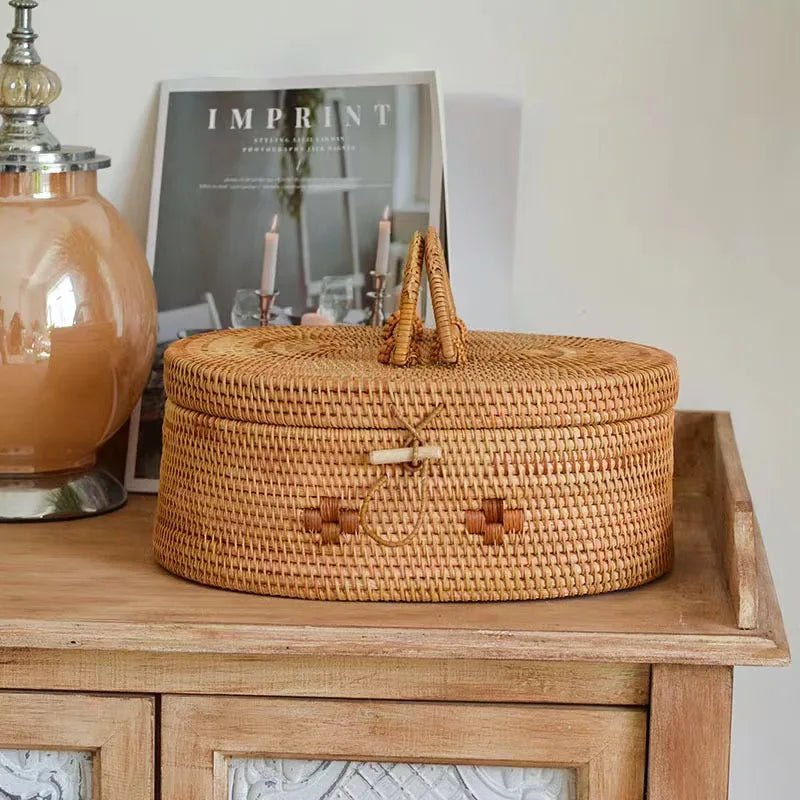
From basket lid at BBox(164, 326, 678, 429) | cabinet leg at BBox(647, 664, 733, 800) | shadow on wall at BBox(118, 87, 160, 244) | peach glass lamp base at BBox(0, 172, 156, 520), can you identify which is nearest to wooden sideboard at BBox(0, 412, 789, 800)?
cabinet leg at BBox(647, 664, 733, 800)

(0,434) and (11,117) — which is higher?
(11,117)

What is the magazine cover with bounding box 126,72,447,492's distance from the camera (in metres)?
1.18

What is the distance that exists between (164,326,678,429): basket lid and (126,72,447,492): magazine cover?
235 millimetres

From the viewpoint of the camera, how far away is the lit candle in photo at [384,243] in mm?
1177

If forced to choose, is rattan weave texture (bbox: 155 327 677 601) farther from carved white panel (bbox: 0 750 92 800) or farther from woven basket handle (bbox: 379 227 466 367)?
carved white panel (bbox: 0 750 92 800)

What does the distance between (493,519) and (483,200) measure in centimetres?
44

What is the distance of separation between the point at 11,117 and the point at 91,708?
19.3 inches

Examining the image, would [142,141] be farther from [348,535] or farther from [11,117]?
[348,535]

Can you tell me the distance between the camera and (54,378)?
1.03 m

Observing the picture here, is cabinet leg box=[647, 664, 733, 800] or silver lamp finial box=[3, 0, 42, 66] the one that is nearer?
cabinet leg box=[647, 664, 733, 800]

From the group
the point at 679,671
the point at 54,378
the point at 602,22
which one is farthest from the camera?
the point at 602,22

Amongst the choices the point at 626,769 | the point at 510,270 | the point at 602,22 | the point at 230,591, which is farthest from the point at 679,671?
the point at 602,22

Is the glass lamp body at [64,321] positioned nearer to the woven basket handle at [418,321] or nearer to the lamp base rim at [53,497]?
the lamp base rim at [53,497]

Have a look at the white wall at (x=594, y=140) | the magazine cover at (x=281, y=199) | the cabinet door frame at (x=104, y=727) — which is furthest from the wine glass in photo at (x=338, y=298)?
the cabinet door frame at (x=104, y=727)
